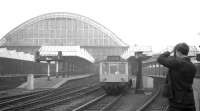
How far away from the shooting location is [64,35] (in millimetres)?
78312

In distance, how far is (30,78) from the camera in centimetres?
2403

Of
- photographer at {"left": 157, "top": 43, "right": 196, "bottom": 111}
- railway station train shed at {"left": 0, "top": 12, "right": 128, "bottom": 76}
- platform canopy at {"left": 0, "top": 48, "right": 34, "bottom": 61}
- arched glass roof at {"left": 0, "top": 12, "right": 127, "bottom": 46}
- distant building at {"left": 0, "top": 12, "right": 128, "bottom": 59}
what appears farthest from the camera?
arched glass roof at {"left": 0, "top": 12, "right": 127, "bottom": 46}

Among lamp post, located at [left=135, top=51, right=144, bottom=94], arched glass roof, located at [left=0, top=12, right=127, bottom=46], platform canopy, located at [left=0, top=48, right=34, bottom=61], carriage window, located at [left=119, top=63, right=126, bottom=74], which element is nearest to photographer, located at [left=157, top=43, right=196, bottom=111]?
lamp post, located at [left=135, top=51, right=144, bottom=94]

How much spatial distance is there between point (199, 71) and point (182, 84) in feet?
41.3

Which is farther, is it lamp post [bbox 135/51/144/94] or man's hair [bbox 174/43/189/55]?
lamp post [bbox 135/51/144/94]

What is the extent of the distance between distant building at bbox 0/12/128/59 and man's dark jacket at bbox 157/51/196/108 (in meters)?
74.0

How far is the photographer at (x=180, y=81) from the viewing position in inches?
154

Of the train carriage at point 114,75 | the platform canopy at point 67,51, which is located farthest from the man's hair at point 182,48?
the platform canopy at point 67,51

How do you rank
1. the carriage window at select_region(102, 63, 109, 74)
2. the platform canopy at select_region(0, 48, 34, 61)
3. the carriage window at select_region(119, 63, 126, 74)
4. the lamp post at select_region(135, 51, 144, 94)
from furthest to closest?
the platform canopy at select_region(0, 48, 34, 61) < the carriage window at select_region(102, 63, 109, 74) < the carriage window at select_region(119, 63, 126, 74) < the lamp post at select_region(135, 51, 144, 94)

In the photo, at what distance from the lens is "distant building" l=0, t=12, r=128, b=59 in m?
77.5

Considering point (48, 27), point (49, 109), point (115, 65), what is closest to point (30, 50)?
point (48, 27)

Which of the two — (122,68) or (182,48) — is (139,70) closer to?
(122,68)

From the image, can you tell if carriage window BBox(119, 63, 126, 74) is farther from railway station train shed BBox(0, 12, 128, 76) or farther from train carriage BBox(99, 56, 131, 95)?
railway station train shed BBox(0, 12, 128, 76)

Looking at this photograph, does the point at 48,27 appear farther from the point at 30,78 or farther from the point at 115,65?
the point at 115,65
